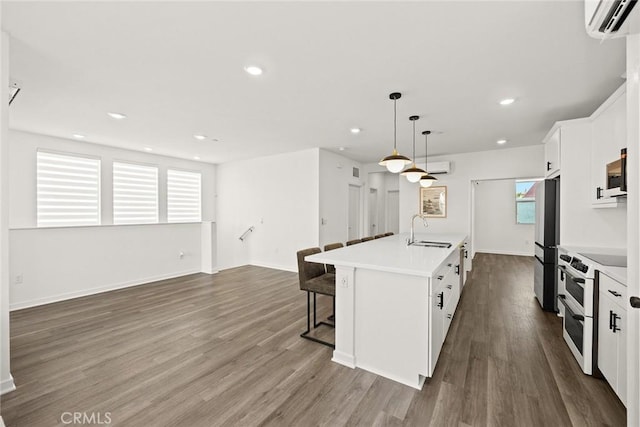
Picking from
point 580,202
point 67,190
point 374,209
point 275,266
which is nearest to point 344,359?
point 580,202

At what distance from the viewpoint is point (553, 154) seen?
11.5ft

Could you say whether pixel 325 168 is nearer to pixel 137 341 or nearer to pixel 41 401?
pixel 137 341

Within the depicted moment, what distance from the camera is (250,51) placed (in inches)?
80.8

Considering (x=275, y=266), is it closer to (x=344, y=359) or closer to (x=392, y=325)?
(x=344, y=359)

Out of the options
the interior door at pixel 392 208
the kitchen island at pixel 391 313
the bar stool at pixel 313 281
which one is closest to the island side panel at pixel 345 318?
the kitchen island at pixel 391 313

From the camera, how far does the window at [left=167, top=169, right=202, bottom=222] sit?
20.0 feet

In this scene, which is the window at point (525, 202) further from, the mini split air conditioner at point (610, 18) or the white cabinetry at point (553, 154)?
the mini split air conditioner at point (610, 18)

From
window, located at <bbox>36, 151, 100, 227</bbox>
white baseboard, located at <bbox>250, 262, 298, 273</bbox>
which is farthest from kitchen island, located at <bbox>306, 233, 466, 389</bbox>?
window, located at <bbox>36, 151, 100, 227</bbox>

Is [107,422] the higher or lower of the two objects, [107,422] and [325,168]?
the lower

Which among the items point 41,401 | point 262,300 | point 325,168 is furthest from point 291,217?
point 41,401

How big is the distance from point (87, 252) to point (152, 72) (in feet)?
11.7

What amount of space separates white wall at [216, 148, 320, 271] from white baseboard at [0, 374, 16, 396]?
4143 millimetres

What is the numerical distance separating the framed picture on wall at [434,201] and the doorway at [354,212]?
1665 mm

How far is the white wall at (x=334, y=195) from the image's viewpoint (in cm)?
553
